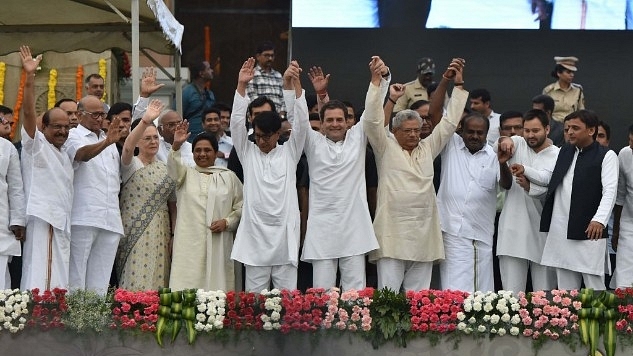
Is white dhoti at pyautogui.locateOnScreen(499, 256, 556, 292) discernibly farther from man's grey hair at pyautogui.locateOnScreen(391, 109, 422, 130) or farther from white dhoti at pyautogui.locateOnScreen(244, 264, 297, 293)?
white dhoti at pyautogui.locateOnScreen(244, 264, 297, 293)

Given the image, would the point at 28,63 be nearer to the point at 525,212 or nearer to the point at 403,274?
the point at 403,274

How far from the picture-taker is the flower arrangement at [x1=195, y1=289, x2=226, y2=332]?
9.11 meters

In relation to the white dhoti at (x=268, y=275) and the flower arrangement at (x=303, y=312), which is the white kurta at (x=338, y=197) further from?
the flower arrangement at (x=303, y=312)

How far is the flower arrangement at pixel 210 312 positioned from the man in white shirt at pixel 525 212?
2.47 meters

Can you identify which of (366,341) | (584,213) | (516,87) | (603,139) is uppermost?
(516,87)

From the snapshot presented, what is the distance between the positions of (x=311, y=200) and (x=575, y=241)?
1991 mm

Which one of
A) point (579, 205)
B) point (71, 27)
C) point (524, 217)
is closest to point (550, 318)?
point (579, 205)

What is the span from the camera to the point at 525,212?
1053cm

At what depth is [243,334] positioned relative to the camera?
9180 mm

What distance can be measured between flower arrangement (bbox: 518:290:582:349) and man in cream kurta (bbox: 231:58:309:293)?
1866mm

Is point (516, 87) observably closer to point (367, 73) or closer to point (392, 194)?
point (367, 73)

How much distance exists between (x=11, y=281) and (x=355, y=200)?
2727 mm

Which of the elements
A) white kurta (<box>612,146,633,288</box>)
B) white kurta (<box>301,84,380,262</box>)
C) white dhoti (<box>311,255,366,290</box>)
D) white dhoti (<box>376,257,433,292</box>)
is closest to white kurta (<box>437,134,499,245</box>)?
white dhoti (<box>376,257,433,292</box>)

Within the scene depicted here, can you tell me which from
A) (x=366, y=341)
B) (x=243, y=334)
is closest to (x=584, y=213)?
(x=366, y=341)
